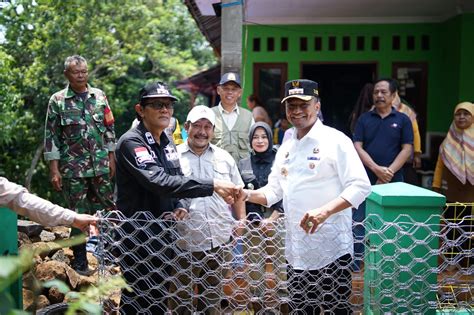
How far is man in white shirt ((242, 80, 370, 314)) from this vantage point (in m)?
2.83

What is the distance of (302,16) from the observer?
27.4 ft

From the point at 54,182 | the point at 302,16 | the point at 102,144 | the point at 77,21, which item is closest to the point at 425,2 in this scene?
the point at 302,16

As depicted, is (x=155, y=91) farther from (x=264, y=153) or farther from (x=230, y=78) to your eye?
(x=230, y=78)

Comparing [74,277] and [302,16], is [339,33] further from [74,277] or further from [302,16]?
[74,277]

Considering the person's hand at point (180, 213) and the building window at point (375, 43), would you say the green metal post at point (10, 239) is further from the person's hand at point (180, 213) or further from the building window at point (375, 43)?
the building window at point (375, 43)

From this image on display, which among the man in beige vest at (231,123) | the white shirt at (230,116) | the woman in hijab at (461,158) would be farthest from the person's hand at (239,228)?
the woman in hijab at (461,158)

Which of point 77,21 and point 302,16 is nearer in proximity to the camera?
point 302,16

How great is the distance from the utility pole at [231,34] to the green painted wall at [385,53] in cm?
282

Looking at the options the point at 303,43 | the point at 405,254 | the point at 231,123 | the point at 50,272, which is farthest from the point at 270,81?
the point at 405,254

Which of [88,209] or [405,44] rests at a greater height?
[405,44]

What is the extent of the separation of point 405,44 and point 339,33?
1.03 meters

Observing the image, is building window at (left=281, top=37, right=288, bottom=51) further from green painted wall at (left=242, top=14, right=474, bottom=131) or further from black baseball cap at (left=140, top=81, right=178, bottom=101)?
black baseball cap at (left=140, top=81, right=178, bottom=101)

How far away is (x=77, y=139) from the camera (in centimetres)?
465

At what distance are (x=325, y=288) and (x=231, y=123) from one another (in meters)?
2.27
